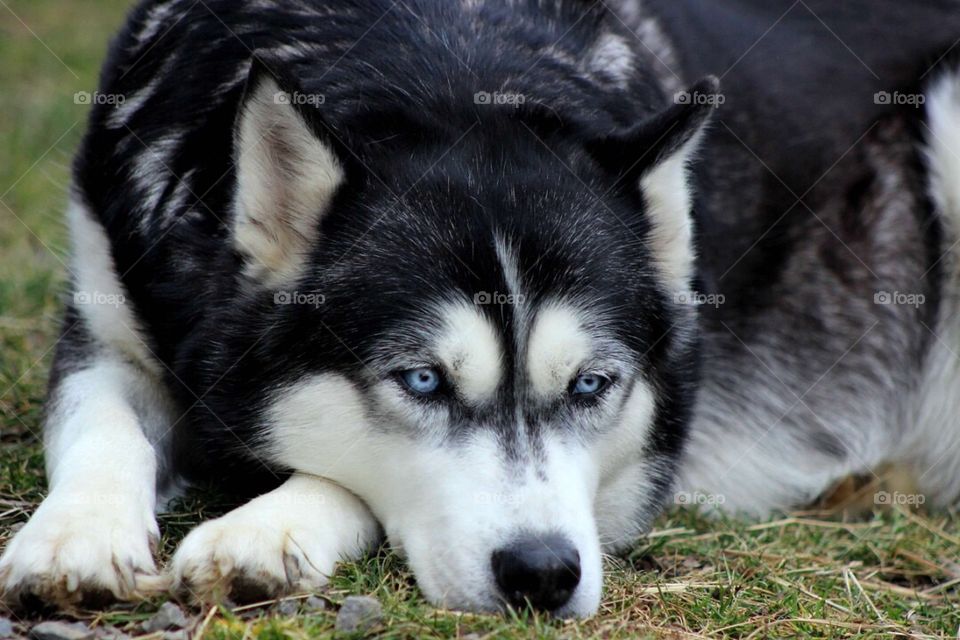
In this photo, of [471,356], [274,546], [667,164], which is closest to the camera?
[274,546]

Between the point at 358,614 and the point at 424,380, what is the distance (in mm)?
609

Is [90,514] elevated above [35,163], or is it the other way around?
[35,163]

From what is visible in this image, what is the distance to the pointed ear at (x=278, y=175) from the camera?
3.11 m

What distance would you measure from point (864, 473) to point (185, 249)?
3.08 meters

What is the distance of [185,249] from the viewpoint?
11.7ft

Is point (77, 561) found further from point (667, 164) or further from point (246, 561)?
point (667, 164)

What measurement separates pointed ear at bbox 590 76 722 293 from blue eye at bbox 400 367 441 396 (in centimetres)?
85

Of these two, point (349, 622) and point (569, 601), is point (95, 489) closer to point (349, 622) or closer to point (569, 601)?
point (349, 622)

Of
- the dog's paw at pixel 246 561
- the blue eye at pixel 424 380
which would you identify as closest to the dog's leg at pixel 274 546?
the dog's paw at pixel 246 561

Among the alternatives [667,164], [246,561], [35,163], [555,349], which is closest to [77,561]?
[246,561]

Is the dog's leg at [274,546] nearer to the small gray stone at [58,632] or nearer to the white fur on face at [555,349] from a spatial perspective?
the small gray stone at [58,632]

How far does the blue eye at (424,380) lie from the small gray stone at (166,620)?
2.57ft

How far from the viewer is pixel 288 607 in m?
2.94

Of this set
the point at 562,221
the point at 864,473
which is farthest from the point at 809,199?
the point at 562,221
